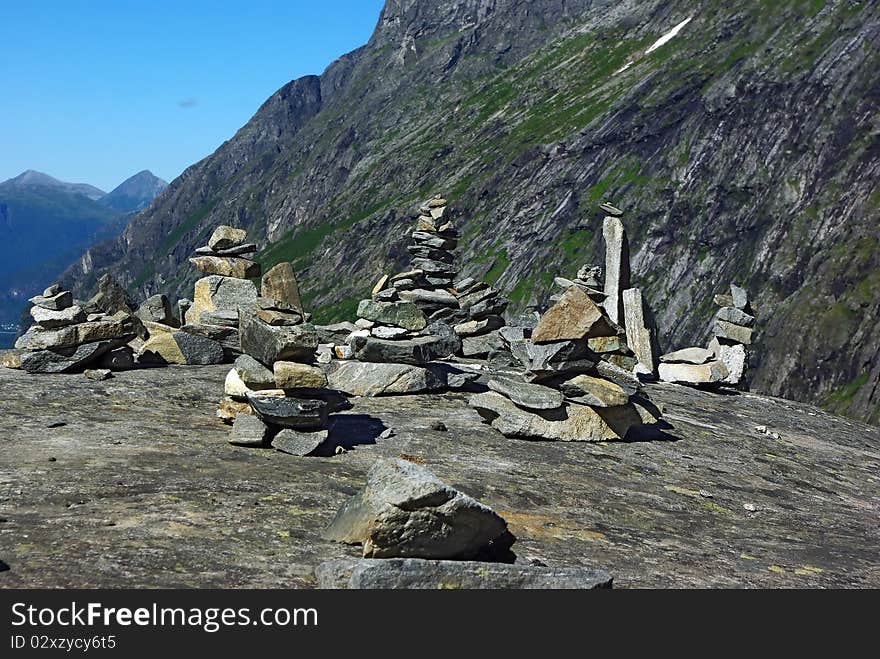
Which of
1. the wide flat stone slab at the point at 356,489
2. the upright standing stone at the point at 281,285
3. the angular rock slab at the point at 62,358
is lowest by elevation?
the wide flat stone slab at the point at 356,489

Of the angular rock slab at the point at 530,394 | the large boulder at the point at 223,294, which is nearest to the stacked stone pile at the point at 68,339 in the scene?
the large boulder at the point at 223,294

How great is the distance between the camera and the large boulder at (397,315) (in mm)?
22094

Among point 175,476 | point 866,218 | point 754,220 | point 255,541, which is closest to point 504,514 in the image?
point 255,541

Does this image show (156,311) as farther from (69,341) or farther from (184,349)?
(69,341)

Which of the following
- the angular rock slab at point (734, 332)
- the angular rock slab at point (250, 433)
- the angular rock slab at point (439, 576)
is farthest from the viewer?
the angular rock slab at point (734, 332)

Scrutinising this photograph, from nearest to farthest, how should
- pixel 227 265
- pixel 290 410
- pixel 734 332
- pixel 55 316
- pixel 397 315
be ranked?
pixel 290 410 < pixel 55 316 < pixel 397 315 < pixel 227 265 < pixel 734 332

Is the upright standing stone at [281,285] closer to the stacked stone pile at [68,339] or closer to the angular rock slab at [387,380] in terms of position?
the angular rock slab at [387,380]

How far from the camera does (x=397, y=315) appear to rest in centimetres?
2209

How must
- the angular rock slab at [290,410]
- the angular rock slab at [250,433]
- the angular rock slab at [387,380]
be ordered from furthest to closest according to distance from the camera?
the angular rock slab at [387,380] → the angular rock slab at [250,433] → the angular rock slab at [290,410]

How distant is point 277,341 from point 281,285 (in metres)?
6.07

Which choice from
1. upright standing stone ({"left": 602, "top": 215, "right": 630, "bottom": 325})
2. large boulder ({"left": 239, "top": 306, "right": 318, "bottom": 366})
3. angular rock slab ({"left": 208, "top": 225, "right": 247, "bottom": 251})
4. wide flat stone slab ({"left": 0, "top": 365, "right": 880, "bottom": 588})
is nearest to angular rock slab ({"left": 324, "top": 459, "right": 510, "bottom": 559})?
wide flat stone slab ({"left": 0, "top": 365, "right": 880, "bottom": 588})

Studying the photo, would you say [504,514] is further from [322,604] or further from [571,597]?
[322,604]

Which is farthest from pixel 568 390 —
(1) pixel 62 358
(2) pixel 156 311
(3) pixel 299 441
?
(2) pixel 156 311

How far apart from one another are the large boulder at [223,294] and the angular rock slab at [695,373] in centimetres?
1391
